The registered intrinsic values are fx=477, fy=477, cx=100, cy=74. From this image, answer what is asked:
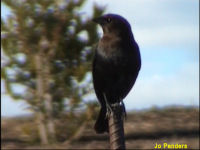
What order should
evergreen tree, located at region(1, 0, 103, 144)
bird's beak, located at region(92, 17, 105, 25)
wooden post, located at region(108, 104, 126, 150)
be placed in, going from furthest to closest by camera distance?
1. evergreen tree, located at region(1, 0, 103, 144)
2. bird's beak, located at region(92, 17, 105, 25)
3. wooden post, located at region(108, 104, 126, 150)

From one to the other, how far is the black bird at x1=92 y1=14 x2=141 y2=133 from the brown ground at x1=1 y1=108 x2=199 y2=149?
4.66 m

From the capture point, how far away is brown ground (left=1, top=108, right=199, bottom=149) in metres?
9.87

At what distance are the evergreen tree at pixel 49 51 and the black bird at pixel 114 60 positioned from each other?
13.6 feet

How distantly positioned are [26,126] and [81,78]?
6.04 feet

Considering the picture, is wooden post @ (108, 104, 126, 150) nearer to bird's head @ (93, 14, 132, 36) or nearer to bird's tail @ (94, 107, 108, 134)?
bird's tail @ (94, 107, 108, 134)

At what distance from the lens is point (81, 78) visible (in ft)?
30.6

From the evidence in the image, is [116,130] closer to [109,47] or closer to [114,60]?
[114,60]

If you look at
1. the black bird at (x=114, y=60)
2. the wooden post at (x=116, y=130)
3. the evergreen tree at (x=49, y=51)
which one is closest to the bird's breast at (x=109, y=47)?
the black bird at (x=114, y=60)

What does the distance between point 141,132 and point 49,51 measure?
117 inches

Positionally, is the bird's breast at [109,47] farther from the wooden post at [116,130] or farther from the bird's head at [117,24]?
the wooden post at [116,130]

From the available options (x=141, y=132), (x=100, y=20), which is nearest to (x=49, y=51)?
(x=141, y=132)

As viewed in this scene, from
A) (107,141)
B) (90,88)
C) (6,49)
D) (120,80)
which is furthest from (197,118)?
(120,80)

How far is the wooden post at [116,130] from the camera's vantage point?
4.30 m

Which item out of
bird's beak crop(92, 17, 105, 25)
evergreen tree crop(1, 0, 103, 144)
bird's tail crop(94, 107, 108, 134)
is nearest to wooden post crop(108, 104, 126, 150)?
bird's tail crop(94, 107, 108, 134)
